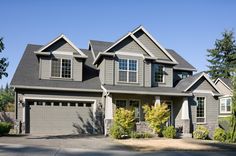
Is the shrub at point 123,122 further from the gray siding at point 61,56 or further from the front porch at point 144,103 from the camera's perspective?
the gray siding at point 61,56

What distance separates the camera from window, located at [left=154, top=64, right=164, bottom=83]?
1069 inches

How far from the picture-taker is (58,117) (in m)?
23.8

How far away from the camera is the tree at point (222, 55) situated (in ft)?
193

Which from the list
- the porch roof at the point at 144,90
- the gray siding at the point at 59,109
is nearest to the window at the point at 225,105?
the porch roof at the point at 144,90

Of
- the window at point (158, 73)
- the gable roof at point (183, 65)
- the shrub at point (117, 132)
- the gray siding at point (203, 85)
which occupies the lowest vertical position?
the shrub at point (117, 132)

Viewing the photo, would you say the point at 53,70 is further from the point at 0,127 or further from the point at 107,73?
the point at 0,127

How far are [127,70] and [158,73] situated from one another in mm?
3371

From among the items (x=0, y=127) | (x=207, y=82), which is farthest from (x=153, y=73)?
(x=0, y=127)

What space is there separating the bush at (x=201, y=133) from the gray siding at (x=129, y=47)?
778 centimetres

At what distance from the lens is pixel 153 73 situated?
2697cm

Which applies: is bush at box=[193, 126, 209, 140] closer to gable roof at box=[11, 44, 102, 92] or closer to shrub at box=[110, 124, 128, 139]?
shrub at box=[110, 124, 128, 139]

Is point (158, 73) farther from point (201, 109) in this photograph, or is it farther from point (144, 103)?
point (201, 109)

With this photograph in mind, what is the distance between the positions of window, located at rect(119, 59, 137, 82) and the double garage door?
3.42m

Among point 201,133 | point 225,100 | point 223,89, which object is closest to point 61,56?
point 201,133
